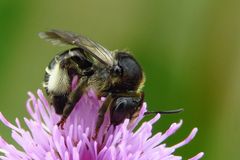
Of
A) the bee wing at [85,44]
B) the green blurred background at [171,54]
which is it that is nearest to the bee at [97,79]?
the bee wing at [85,44]

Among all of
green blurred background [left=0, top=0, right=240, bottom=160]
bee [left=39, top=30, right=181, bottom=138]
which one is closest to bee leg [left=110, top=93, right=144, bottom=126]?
bee [left=39, top=30, right=181, bottom=138]

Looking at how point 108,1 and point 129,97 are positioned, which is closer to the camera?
point 129,97

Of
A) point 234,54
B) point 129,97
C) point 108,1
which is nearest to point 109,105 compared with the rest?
point 129,97

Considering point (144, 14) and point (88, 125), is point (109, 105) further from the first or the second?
point (144, 14)

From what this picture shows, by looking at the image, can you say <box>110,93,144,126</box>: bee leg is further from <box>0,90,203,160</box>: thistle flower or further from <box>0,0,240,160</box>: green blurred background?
<box>0,0,240,160</box>: green blurred background

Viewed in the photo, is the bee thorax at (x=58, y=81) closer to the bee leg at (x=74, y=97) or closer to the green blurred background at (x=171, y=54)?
the bee leg at (x=74, y=97)

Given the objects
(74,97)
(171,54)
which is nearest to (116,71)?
(74,97)

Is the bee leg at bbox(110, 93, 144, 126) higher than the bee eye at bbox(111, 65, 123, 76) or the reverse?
the reverse
